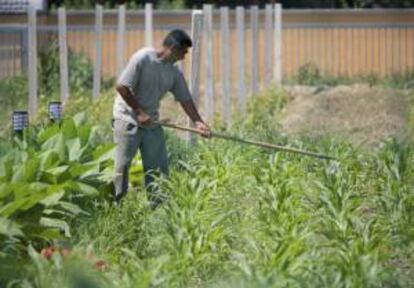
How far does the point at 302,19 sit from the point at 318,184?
67.7 feet

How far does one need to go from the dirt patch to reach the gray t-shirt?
7116 mm

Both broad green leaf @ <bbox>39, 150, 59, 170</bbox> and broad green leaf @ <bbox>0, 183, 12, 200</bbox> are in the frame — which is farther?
broad green leaf @ <bbox>39, 150, 59, 170</bbox>

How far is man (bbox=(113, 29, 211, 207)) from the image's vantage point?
11039 mm

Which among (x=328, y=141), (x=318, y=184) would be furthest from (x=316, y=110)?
(x=318, y=184)

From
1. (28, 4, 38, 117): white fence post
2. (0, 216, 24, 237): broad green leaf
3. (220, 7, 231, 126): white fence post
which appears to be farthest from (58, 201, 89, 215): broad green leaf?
(220, 7, 231, 126): white fence post

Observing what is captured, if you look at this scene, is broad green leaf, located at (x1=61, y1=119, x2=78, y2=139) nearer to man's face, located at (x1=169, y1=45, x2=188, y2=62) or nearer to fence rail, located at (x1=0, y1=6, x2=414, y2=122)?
man's face, located at (x1=169, y1=45, x2=188, y2=62)

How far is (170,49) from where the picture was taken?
11.1 metres

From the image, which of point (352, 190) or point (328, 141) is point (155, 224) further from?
point (328, 141)

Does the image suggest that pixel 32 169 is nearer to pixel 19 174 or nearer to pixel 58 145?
pixel 19 174

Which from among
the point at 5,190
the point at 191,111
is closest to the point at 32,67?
the point at 191,111

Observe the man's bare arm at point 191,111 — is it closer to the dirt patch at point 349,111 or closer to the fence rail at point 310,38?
the dirt patch at point 349,111

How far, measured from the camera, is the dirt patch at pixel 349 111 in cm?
1997

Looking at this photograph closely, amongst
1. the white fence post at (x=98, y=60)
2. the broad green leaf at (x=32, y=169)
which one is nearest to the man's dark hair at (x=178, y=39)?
the broad green leaf at (x=32, y=169)

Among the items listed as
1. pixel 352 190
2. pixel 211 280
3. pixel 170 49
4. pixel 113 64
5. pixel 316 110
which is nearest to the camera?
pixel 211 280
